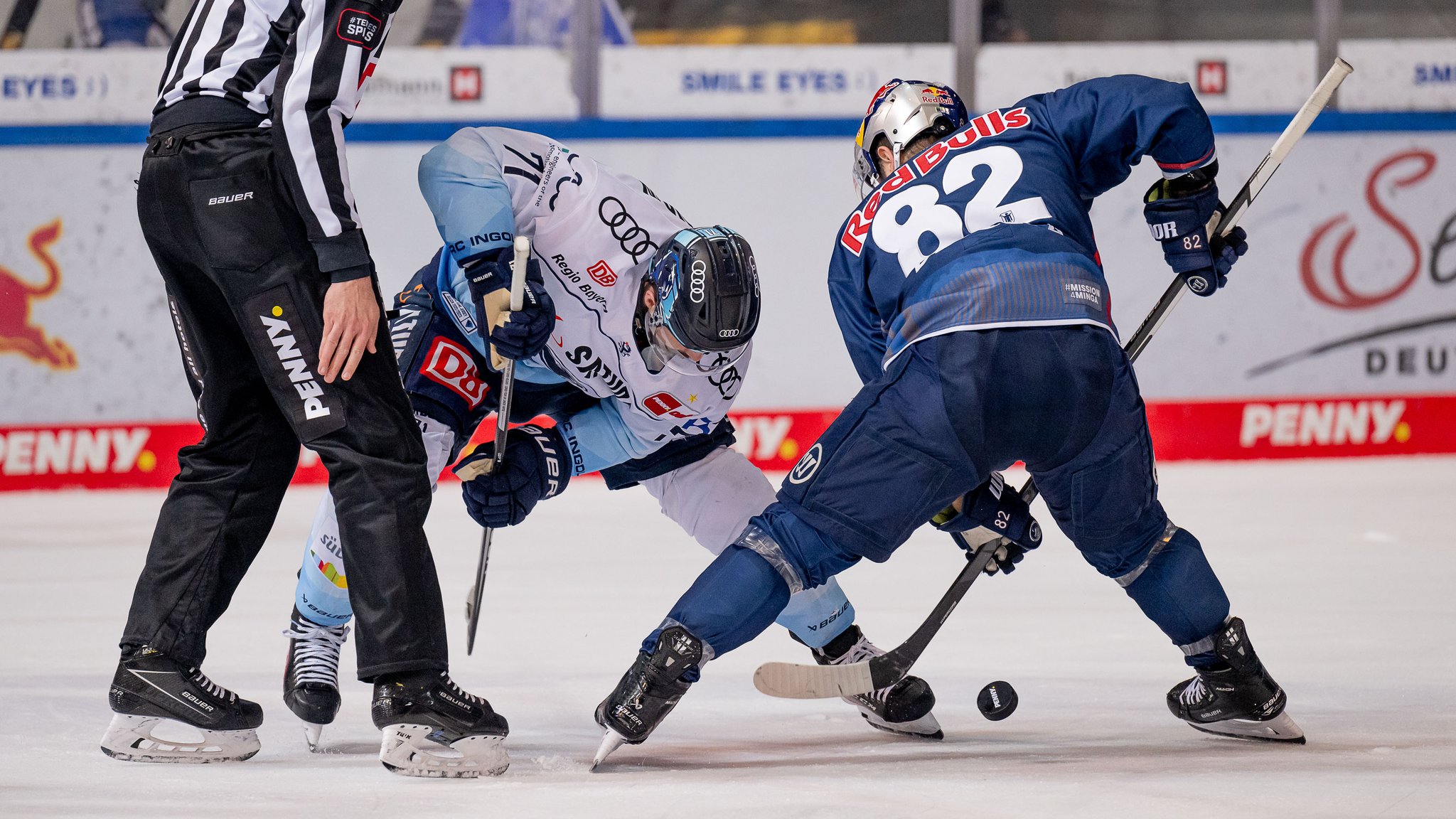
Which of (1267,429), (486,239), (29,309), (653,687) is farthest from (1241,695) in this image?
(29,309)

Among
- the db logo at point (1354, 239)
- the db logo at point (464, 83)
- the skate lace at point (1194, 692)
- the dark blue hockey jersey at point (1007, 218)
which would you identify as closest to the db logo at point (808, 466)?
the dark blue hockey jersey at point (1007, 218)

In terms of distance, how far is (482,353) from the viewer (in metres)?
3.09

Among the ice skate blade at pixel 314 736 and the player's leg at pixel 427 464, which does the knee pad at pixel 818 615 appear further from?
the ice skate blade at pixel 314 736

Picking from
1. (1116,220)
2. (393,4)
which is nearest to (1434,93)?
(1116,220)

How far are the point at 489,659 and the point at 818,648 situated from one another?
0.83 metres

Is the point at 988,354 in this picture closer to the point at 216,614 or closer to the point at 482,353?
the point at 482,353

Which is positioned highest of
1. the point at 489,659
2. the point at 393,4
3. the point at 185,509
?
the point at 393,4

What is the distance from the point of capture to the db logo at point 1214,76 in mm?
6543

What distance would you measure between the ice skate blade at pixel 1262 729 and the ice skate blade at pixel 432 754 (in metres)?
1.21

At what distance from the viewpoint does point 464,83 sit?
6.27m

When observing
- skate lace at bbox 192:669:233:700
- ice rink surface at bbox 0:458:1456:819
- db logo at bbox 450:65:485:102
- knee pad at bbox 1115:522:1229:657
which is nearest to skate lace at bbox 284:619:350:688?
ice rink surface at bbox 0:458:1456:819

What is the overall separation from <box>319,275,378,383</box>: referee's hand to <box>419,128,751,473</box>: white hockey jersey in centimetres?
43

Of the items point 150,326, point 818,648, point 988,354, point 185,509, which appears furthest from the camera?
point 150,326

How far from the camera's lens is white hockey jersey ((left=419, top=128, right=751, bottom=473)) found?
2.83m
